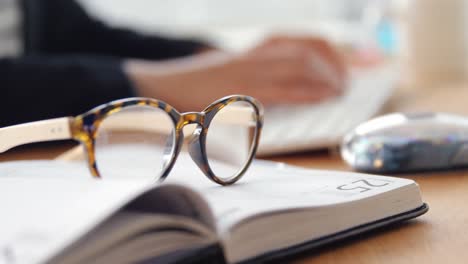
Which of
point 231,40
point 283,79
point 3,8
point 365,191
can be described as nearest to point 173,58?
point 3,8

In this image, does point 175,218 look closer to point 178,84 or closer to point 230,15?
point 178,84

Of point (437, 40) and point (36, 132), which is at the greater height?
point (36, 132)

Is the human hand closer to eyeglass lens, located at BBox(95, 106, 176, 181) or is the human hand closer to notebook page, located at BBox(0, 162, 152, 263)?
eyeglass lens, located at BBox(95, 106, 176, 181)

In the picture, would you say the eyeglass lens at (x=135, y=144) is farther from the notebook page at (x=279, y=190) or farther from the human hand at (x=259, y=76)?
the human hand at (x=259, y=76)

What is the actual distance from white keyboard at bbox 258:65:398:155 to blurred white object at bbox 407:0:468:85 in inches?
8.1

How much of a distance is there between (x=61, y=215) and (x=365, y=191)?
176 mm

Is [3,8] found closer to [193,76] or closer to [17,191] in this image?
[193,76]

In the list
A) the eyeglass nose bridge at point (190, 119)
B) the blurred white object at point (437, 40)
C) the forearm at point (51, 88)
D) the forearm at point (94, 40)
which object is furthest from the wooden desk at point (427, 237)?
the forearm at point (94, 40)

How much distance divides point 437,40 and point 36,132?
1.11 m

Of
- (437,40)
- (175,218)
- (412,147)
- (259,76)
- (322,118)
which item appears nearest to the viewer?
(175,218)

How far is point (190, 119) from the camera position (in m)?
0.43

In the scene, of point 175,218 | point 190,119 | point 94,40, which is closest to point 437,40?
point 94,40

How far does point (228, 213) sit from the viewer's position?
0.33 metres

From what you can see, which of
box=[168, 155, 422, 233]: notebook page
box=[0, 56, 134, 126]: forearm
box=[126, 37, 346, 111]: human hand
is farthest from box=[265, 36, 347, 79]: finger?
box=[168, 155, 422, 233]: notebook page
